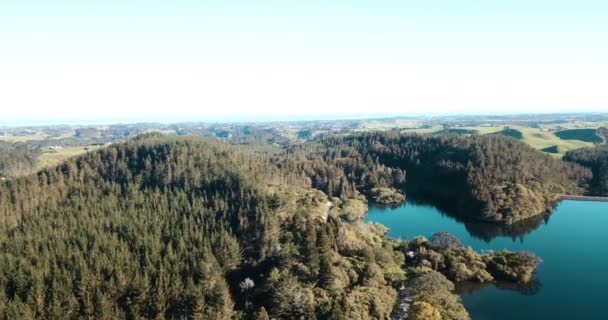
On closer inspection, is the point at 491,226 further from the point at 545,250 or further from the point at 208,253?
the point at 208,253

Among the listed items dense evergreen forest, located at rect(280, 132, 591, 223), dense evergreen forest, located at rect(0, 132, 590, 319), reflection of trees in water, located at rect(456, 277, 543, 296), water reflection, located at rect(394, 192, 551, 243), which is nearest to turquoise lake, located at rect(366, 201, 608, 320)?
water reflection, located at rect(394, 192, 551, 243)

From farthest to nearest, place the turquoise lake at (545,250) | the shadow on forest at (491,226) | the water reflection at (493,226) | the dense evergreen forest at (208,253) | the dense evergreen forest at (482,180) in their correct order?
the dense evergreen forest at (482,180) → the shadow on forest at (491,226) → the water reflection at (493,226) → the turquoise lake at (545,250) → the dense evergreen forest at (208,253)

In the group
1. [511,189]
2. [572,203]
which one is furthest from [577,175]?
[511,189]

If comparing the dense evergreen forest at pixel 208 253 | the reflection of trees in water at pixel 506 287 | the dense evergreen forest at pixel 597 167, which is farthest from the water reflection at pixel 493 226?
the dense evergreen forest at pixel 597 167

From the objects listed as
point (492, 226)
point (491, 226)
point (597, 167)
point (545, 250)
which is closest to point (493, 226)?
point (492, 226)

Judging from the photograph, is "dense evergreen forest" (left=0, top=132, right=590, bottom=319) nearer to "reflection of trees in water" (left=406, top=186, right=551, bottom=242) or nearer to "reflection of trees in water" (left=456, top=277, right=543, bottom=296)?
"reflection of trees in water" (left=456, top=277, right=543, bottom=296)

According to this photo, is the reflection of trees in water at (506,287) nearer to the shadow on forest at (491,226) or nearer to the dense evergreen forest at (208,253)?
the dense evergreen forest at (208,253)
